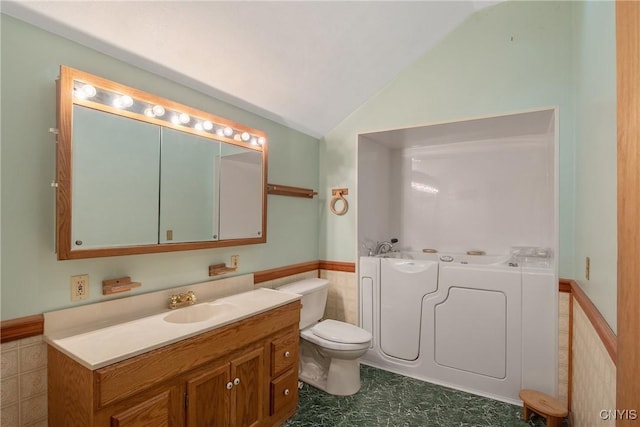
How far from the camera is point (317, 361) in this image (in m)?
2.58

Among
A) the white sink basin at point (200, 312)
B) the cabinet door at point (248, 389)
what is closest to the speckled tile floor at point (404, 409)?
the cabinet door at point (248, 389)

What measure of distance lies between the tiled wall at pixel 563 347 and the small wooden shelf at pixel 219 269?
2289mm

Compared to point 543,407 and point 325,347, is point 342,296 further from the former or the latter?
point 543,407

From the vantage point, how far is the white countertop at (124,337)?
1.17 m

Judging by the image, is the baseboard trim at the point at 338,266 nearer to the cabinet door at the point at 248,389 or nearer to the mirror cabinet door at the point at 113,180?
the cabinet door at the point at 248,389

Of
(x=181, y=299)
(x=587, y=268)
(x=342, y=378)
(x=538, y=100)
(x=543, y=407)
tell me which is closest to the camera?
(x=587, y=268)

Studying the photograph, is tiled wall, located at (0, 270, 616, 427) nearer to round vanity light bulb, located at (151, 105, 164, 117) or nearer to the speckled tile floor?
the speckled tile floor

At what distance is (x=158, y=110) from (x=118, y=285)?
3.10ft

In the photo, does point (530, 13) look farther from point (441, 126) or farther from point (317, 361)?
point (317, 361)

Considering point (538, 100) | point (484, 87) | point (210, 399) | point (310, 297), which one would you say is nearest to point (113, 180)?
point (210, 399)

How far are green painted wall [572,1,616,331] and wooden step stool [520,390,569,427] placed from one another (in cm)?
82

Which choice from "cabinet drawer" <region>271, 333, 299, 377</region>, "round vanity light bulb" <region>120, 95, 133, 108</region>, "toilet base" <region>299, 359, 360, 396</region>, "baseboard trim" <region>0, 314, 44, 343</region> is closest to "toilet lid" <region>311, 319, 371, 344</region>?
"toilet base" <region>299, 359, 360, 396</region>

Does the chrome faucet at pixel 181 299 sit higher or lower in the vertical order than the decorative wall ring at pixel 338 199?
lower

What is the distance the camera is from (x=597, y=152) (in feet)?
4.58
